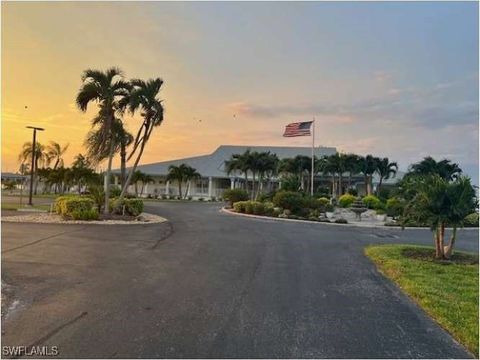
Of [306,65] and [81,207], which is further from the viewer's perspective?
[81,207]

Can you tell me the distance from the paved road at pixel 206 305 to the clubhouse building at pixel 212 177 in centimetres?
4449

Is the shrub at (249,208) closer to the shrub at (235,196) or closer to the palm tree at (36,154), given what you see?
the shrub at (235,196)

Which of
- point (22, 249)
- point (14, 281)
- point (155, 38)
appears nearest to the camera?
point (14, 281)

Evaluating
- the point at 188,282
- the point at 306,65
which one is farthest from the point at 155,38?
the point at 188,282

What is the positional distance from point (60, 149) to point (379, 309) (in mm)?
60219

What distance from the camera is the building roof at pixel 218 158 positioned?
5800 cm

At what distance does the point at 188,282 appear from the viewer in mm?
7531

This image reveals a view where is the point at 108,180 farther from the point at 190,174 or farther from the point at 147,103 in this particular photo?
the point at 190,174

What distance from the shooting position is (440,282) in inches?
333

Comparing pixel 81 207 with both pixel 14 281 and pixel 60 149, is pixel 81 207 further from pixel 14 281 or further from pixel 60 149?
pixel 60 149

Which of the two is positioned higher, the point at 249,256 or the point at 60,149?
the point at 60,149

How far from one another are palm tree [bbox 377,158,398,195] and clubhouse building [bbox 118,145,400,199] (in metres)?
2.53

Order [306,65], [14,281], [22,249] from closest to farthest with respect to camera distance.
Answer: [14,281], [22,249], [306,65]

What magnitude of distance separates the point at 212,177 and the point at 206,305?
50613 millimetres
